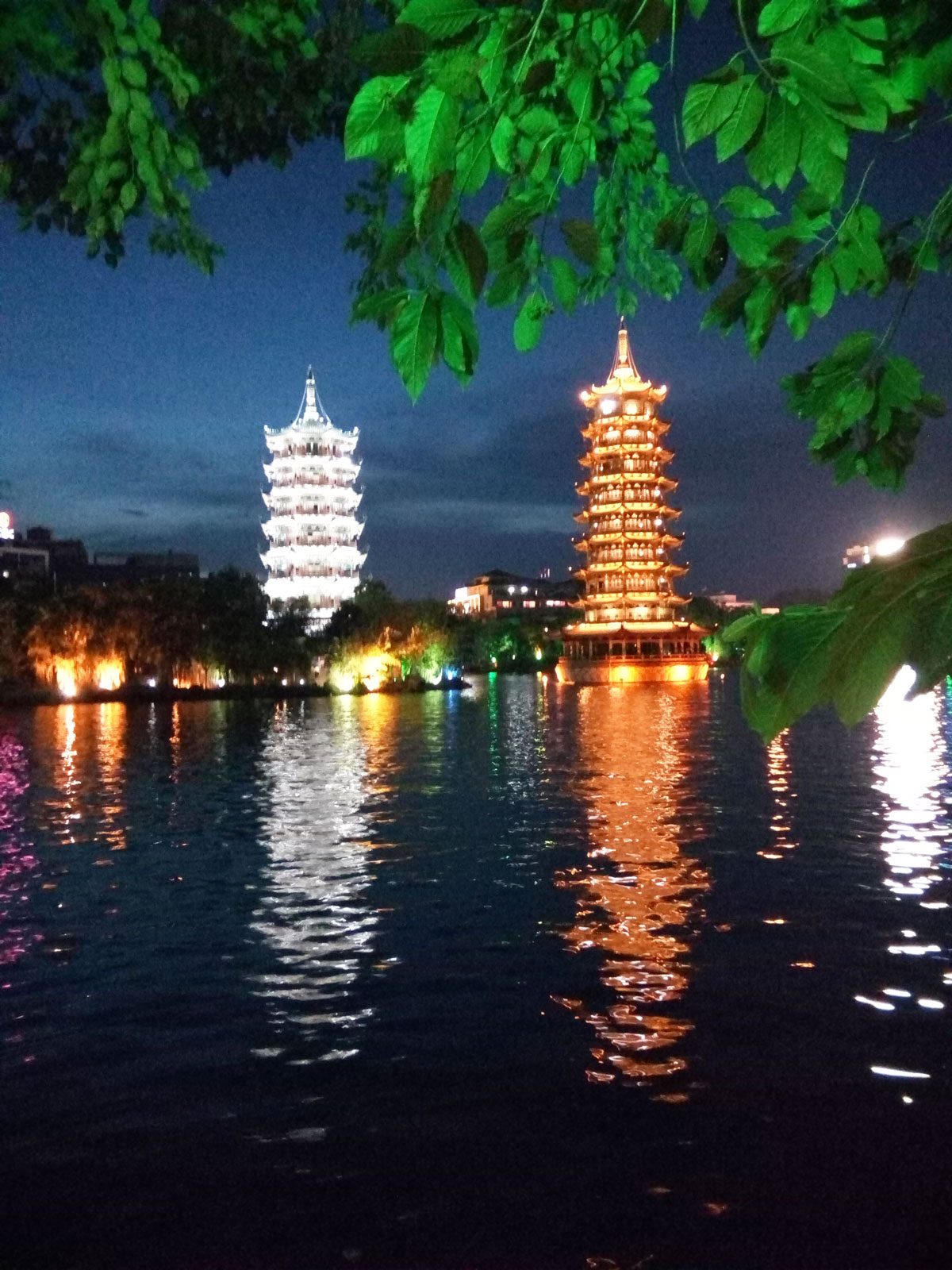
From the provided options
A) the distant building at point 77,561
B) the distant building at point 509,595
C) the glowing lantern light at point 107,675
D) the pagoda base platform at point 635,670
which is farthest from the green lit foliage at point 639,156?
the distant building at point 509,595

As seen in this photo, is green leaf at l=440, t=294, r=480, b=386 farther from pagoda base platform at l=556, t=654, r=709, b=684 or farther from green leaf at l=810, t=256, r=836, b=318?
Answer: pagoda base platform at l=556, t=654, r=709, b=684

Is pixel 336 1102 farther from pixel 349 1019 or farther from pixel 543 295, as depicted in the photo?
pixel 543 295

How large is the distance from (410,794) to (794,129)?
1611cm

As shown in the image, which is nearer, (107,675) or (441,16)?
(441,16)

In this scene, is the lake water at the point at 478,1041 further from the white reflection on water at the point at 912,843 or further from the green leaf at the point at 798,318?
the green leaf at the point at 798,318

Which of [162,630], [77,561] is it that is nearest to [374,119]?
[162,630]

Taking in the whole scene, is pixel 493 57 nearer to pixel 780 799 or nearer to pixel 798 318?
pixel 798 318

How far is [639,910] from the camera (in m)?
9.19

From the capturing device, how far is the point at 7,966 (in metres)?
7.86

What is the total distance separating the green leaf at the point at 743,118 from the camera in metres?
1.64

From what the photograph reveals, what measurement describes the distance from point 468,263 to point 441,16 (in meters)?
0.35

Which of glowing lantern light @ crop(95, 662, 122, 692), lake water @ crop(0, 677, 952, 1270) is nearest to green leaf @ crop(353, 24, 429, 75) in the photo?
lake water @ crop(0, 677, 952, 1270)

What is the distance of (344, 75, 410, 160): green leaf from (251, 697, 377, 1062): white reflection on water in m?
5.38

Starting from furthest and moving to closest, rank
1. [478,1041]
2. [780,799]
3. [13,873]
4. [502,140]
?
[780,799] < [13,873] < [478,1041] < [502,140]
